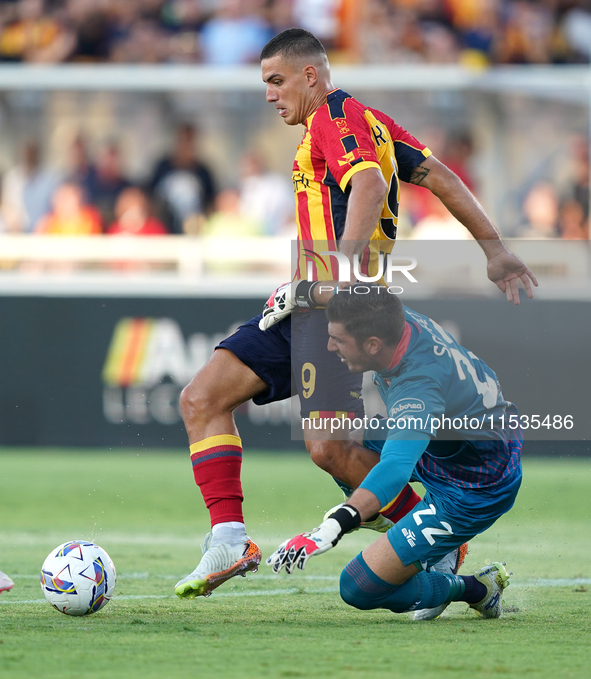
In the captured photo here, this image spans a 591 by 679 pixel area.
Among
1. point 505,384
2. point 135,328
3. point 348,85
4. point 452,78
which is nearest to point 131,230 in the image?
point 135,328

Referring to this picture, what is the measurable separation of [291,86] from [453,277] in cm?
523

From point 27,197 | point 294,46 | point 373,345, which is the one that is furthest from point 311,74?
point 27,197

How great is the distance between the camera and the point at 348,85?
12.8m

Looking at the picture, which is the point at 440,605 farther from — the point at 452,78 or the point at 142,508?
the point at 452,78

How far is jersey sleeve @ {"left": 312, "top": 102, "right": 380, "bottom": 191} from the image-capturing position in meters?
4.42

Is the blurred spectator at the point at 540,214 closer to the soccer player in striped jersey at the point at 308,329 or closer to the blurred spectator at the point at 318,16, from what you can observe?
the blurred spectator at the point at 318,16

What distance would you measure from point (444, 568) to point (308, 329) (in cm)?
111

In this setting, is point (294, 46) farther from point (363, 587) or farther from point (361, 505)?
point (363, 587)

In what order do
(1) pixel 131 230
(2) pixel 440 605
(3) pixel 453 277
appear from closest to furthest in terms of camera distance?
(2) pixel 440 605, (3) pixel 453 277, (1) pixel 131 230

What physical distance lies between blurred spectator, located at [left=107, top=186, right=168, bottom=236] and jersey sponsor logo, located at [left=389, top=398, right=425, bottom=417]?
8.21m

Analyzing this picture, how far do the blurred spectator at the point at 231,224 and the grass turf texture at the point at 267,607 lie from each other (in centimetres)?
393

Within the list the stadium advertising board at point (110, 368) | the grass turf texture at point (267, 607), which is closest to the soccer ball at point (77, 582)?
the grass turf texture at point (267, 607)

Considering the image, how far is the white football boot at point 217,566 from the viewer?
4.11m

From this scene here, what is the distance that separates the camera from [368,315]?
12.9 ft
